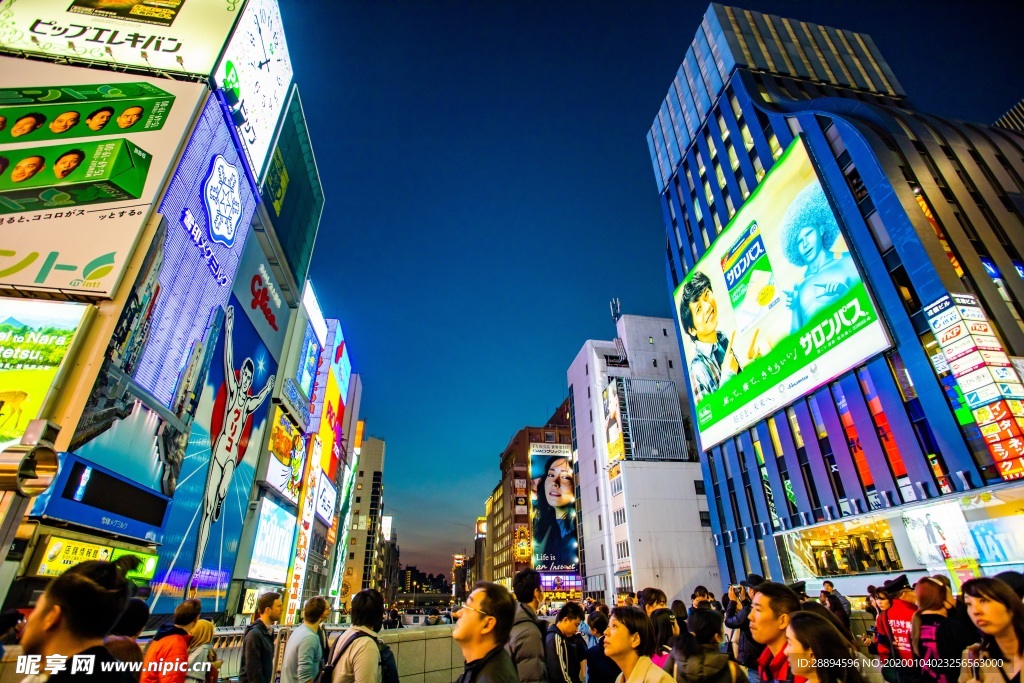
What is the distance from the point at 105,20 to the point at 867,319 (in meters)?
33.7

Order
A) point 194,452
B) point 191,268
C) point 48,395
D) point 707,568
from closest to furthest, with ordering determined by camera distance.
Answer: point 48,395 < point 191,268 < point 194,452 < point 707,568

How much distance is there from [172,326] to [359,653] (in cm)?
1564

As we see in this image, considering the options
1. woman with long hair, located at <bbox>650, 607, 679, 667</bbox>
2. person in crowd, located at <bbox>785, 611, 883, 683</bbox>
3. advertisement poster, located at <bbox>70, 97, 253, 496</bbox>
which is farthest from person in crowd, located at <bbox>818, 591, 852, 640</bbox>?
advertisement poster, located at <bbox>70, 97, 253, 496</bbox>

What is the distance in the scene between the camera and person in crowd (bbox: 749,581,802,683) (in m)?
3.29

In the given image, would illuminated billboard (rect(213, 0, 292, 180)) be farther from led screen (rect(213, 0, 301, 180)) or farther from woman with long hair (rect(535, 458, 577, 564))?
woman with long hair (rect(535, 458, 577, 564))

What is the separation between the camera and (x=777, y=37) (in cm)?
4225

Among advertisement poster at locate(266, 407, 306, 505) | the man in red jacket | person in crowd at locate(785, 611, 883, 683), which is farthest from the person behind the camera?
advertisement poster at locate(266, 407, 306, 505)

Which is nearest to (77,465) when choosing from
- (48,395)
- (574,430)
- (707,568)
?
(48,395)

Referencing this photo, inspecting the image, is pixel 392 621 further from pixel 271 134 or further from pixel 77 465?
pixel 271 134

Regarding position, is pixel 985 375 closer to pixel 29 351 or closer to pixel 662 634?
pixel 662 634

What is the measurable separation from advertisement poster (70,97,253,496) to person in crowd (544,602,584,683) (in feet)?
42.4

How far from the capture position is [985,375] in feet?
52.3

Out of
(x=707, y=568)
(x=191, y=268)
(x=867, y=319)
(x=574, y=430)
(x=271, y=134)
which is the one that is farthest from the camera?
(x=574, y=430)

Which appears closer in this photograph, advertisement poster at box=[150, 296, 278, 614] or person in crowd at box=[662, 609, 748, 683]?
person in crowd at box=[662, 609, 748, 683]
